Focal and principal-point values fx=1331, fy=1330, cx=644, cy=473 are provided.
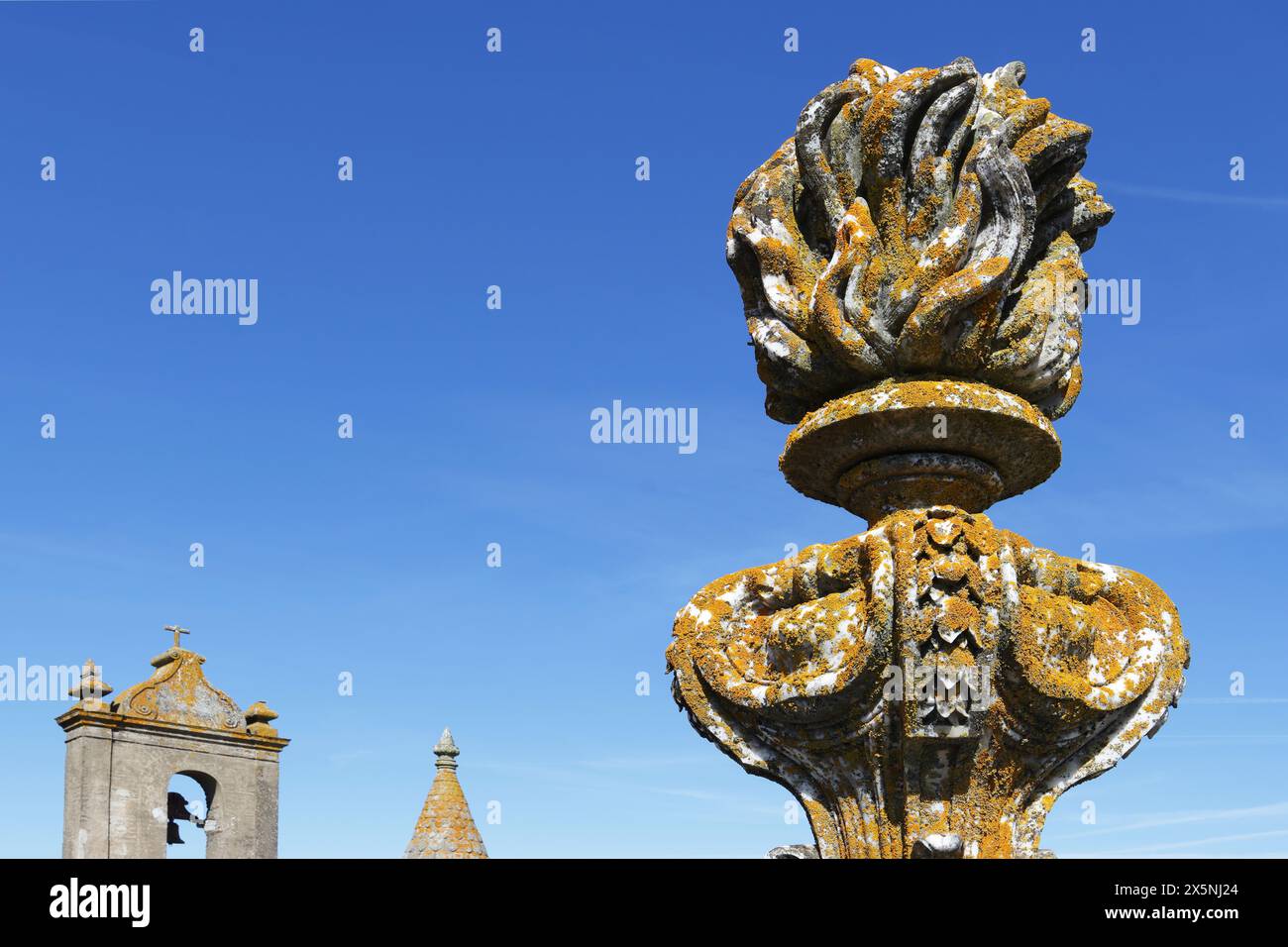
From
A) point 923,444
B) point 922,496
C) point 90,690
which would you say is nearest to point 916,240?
point 923,444

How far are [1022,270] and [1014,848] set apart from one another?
5.89 ft

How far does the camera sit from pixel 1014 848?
3.76 m

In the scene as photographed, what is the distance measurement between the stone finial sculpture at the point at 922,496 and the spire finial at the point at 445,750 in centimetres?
1598

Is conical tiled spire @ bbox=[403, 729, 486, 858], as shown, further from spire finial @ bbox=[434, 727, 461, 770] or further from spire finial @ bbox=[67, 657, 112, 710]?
spire finial @ bbox=[67, 657, 112, 710]

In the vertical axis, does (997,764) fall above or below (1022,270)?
below

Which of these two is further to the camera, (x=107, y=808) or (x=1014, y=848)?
(x=107, y=808)

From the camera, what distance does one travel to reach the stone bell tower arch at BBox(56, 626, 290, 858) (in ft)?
55.8

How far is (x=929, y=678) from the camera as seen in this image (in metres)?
3.59

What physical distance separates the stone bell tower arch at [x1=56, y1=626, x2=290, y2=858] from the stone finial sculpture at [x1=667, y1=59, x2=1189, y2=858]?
15.1 metres

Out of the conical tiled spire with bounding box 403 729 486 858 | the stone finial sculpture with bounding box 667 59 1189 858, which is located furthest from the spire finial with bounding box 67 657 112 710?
the stone finial sculpture with bounding box 667 59 1189 858

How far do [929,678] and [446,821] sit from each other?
1625cm

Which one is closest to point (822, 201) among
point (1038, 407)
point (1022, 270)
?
point (1022, 270)
